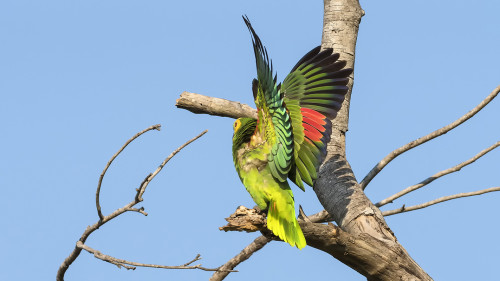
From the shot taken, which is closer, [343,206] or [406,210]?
[343,206]

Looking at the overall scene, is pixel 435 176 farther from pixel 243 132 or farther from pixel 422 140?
pixel 243 132

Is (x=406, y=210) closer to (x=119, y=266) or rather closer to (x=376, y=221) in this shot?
(x=376, y=221)

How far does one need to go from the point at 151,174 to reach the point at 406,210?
92.5 inches

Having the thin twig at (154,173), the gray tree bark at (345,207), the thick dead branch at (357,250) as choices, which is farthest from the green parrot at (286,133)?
the thin twig at (154,173)

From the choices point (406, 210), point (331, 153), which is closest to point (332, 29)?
point (331, 153)

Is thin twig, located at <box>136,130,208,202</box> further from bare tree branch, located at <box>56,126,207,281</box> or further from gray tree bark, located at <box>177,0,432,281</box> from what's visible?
gray tree bark, located at <box>177,0,432,281</box>

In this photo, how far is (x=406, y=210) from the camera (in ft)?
17.2

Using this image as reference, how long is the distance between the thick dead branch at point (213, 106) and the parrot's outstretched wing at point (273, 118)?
5.41ft

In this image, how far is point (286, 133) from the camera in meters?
4.19

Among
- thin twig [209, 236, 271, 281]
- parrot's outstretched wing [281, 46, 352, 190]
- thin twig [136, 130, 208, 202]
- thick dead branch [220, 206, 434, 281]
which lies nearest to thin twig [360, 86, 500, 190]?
parrot's outstretched wing [281, 46, 352, 190]

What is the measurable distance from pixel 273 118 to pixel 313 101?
25.1 inches

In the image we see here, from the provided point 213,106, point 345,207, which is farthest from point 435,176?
point 213,106

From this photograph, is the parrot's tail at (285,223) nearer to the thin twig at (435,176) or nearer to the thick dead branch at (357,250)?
the thick dead branch at (357,250)

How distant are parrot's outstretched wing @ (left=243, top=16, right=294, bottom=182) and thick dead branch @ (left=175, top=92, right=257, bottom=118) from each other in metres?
1.65
